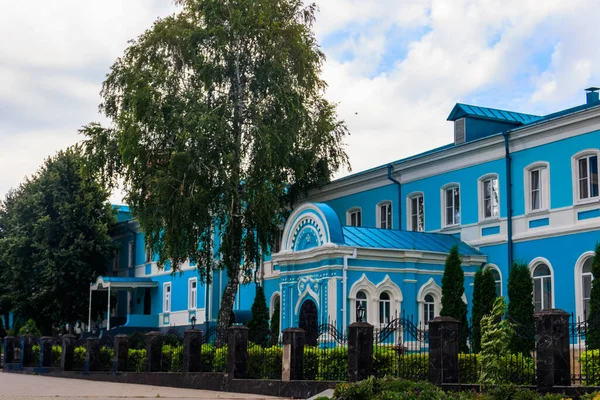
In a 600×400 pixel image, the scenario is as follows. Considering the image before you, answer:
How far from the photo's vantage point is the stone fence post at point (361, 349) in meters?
17.4

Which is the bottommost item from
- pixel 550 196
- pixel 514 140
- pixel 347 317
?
pixel 347 317

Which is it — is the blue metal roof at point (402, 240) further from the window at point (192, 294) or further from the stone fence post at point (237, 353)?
the window at point (192, 294)

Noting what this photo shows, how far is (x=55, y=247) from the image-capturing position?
140ft

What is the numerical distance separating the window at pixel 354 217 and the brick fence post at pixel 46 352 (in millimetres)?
11349

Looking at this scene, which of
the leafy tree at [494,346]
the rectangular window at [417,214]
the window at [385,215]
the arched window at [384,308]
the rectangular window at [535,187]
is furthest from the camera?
the window at [385,215]

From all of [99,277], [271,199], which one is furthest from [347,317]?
[99,277]

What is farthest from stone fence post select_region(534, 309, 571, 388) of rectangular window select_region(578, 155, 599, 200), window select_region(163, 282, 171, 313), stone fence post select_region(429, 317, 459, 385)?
window select_region(163, 282, 171, 313)

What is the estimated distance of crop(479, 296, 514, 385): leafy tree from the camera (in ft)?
49.1

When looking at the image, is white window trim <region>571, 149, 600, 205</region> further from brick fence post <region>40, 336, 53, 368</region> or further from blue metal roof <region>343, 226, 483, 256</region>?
brick fence post <region>40, 336, 53, 368</region>

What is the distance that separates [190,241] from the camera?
28.4 meters

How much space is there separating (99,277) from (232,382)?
75.1ft

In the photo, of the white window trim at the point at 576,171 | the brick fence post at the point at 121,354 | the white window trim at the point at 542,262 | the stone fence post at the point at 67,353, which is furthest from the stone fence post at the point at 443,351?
the stone fence post at the point at 67,353

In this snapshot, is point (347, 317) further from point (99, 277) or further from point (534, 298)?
point (99, 277)

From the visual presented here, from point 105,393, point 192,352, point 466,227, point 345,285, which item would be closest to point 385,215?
point 466,227
